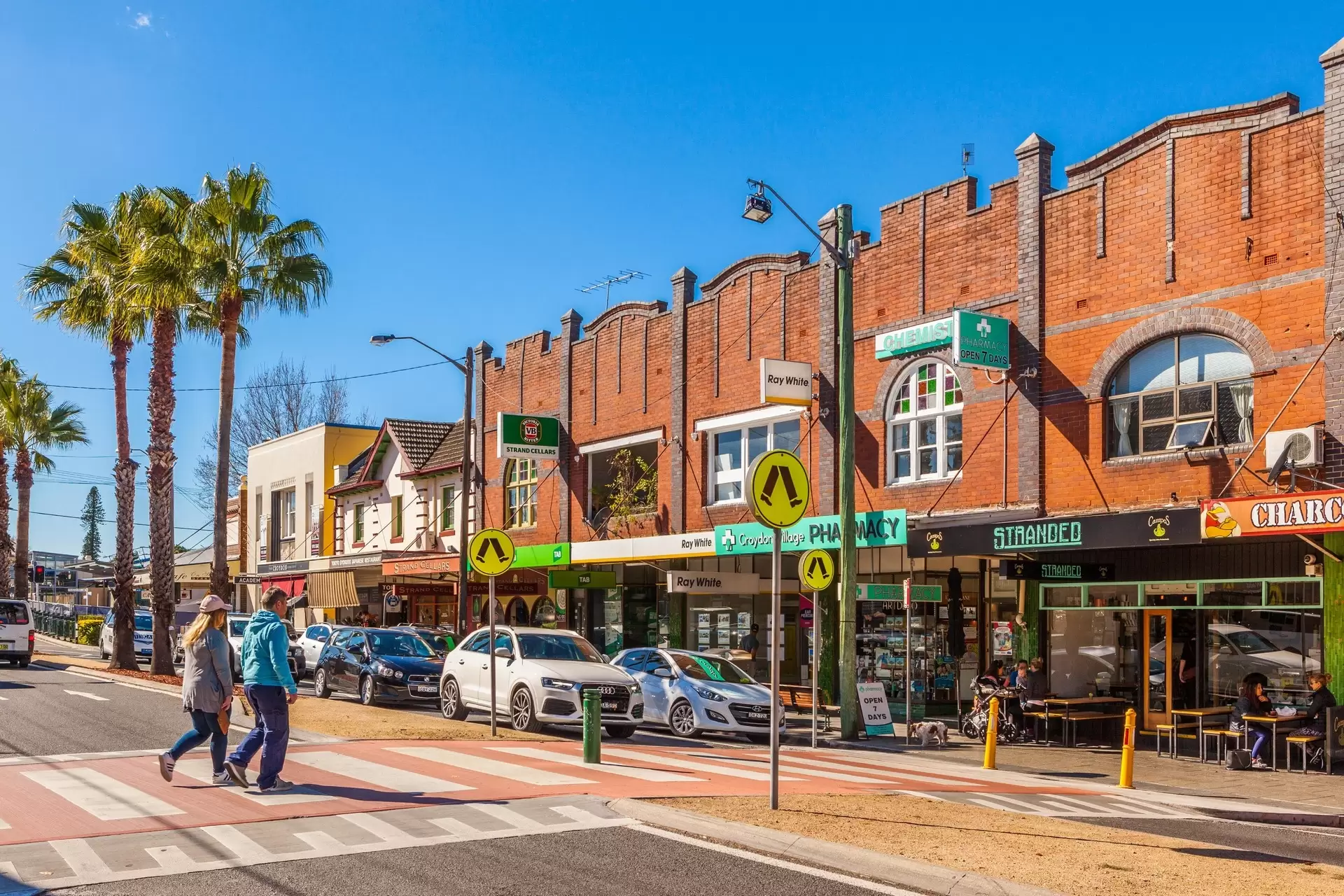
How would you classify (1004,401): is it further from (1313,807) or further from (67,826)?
(67,826)

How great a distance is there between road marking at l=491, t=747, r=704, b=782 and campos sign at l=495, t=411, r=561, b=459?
17.2m

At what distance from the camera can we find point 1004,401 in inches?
872

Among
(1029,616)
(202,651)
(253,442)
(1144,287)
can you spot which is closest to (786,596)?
(1029,616)

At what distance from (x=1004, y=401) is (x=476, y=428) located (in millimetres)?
19245

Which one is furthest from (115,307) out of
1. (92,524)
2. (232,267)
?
(92,524)

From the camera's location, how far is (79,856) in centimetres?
845

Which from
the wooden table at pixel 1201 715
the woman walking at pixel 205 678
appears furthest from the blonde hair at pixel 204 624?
the wooden table at pixel 1201 715

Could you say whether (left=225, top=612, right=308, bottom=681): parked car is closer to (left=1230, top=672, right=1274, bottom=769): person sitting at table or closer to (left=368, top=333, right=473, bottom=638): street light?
(left=368, top=333, right=473, bottom=638): street light

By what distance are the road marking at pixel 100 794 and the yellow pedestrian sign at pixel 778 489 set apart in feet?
16.2

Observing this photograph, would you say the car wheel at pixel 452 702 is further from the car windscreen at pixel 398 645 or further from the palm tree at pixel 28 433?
the palm tree at pixel 28 433

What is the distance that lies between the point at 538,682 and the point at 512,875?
10.4m

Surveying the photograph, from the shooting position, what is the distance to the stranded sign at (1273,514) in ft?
50.9

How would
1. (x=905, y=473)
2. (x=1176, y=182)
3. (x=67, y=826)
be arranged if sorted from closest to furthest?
1. (x=67, y=826)
2. (x=1176, y=182)
3. (x=905, y=473)

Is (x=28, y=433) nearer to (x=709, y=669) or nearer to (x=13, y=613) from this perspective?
(x=13, y=613)
